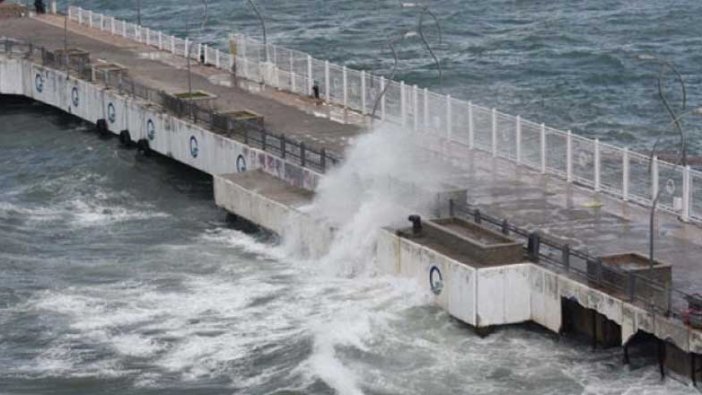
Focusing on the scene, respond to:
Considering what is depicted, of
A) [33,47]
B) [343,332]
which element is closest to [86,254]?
[343,332]

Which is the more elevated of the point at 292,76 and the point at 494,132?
the point at 494,132

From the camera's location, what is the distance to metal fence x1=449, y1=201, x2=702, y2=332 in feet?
176

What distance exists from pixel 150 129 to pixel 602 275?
35.8 metres

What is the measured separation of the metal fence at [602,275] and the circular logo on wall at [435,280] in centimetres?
268

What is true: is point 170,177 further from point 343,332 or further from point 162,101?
point 343,332

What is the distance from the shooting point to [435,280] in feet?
196

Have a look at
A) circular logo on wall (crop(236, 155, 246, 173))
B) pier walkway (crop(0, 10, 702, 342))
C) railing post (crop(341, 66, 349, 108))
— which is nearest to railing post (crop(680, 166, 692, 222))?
pier walkway (crop(0, 10, 702, 342))

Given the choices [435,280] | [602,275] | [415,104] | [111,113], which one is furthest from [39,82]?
[602,275]

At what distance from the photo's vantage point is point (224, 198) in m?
74.4

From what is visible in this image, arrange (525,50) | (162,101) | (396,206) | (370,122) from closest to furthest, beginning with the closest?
(396,206) < (370,122) < (162,101) < (525,50)

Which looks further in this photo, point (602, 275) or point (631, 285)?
point (602, 275)

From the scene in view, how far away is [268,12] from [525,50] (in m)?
30.0

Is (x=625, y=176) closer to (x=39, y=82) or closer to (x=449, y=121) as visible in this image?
(x=449, y=121)

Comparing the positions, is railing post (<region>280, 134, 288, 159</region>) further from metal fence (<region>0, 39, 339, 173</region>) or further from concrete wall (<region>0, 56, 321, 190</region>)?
concrete wall (<region>0, 56, 321, 190</region>)
